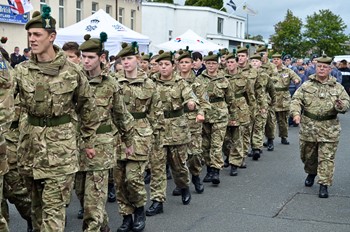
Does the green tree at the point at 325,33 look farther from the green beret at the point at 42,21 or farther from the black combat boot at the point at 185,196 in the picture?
the green beret at the point at 42,21

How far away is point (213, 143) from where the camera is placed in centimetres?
965

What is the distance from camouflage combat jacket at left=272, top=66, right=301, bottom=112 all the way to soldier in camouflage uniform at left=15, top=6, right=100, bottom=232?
9247mm

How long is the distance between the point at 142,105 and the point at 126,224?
54.3 inches

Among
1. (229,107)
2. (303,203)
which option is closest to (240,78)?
(229,107)

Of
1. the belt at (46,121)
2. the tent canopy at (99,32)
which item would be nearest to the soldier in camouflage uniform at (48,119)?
the belt at (46,121)

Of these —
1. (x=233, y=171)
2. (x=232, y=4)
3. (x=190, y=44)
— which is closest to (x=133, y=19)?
(x=232, y=4)

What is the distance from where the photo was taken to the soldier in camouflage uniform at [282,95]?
14.1 meters

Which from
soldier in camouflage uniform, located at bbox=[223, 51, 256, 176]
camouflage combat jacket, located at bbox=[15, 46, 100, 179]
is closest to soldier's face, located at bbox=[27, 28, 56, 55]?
camouflage combat jacket, located at bbox=[15, 46, 100, 179]

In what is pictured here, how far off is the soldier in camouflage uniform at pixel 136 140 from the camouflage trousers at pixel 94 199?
734 millimetres

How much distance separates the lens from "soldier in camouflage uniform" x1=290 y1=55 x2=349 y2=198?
28.9 feet

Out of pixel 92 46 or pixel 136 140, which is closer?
pixel 92 46

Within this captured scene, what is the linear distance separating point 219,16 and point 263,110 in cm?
4532

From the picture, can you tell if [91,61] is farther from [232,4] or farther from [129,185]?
[232,4]

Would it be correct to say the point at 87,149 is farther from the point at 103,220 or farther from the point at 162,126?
the point at 162,126
